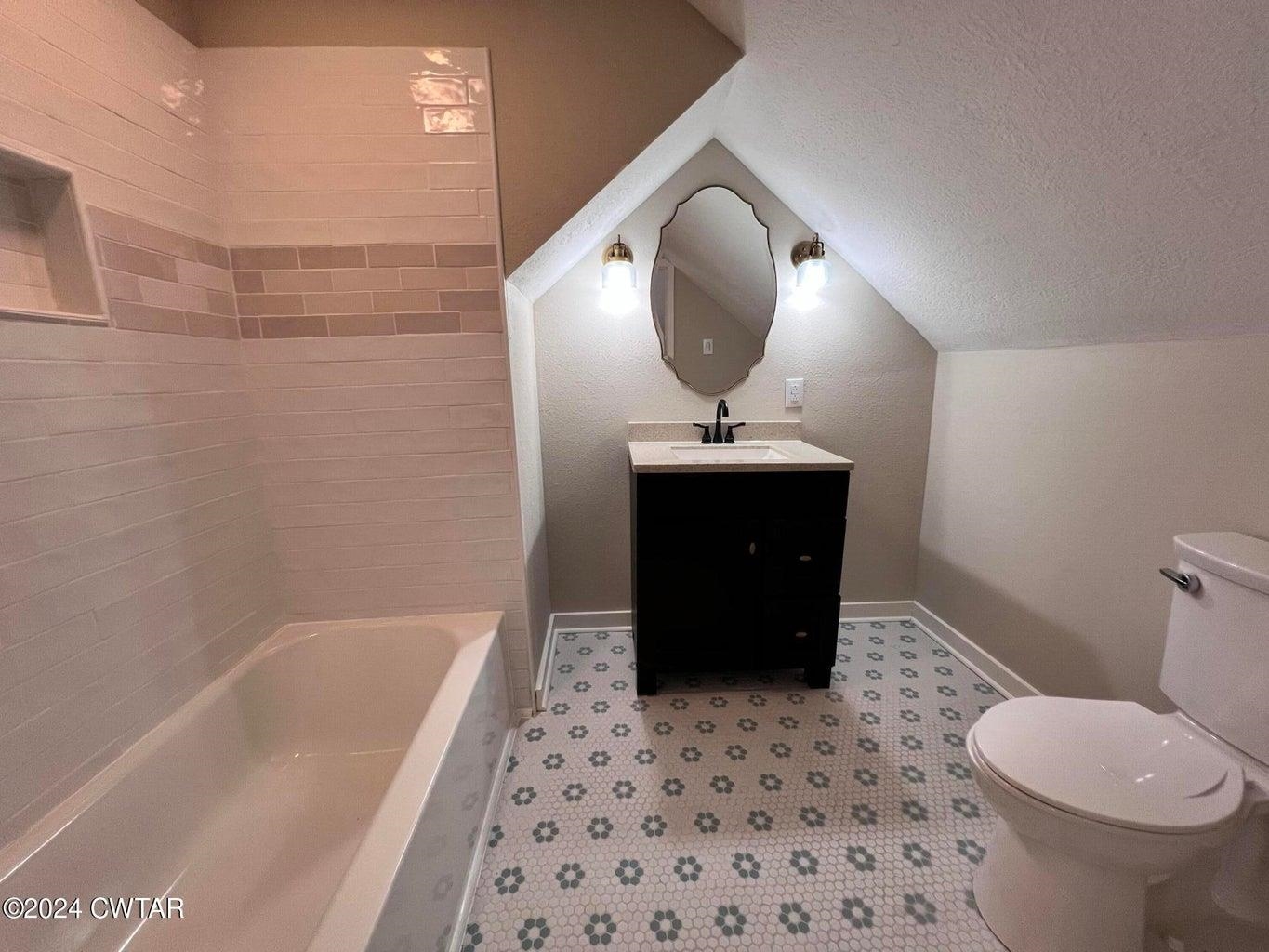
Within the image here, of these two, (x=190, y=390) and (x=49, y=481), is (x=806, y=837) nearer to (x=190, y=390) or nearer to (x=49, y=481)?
(x=49, y=481)

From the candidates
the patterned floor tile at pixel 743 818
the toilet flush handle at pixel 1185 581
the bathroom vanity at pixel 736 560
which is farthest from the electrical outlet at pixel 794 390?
the toilet flush handle at pixel 1185 581

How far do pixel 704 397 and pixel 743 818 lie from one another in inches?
56.5

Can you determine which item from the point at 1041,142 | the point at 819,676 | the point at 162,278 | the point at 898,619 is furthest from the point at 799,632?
the point at 162,278

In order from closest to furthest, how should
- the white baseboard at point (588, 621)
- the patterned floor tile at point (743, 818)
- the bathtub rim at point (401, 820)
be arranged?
the bathtub rim at point (401, 820) → the patterned floor tile at point (743, 818) → the white baseboard at point (588, 621)

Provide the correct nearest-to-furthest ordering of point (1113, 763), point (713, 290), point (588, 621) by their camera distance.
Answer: point (1113, 763) → point (713, 290) → point (588, 621)

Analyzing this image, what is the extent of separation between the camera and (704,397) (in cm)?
201

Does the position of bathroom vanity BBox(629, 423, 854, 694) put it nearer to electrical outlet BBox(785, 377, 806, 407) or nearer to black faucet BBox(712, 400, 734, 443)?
black faucet BBox(712, 400, 734, 443)

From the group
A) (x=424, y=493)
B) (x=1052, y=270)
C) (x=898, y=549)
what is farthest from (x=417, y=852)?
(x=898, y=549)

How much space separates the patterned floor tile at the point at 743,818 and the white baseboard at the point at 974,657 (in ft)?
0.17

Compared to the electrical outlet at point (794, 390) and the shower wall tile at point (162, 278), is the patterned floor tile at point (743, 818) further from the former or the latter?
the shower wall tile at point (162, 278)

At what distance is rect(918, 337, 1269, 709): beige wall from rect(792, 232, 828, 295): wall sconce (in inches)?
25.2

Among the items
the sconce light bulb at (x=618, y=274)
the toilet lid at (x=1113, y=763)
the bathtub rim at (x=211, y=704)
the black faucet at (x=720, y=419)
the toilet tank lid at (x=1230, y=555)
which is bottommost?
the toilet lid at (x=1113, y=763)

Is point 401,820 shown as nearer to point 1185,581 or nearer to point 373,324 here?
point 373,324

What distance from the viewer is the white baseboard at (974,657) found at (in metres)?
1.67
